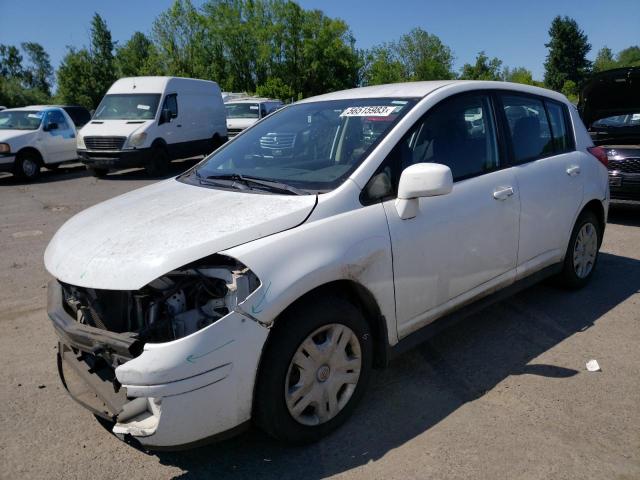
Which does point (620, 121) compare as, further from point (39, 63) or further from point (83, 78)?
point (39, 63)

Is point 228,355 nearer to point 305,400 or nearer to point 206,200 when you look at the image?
point 305,400

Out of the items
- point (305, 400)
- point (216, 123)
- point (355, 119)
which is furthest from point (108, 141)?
point (305, 400)

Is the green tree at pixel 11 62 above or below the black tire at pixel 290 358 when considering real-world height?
above

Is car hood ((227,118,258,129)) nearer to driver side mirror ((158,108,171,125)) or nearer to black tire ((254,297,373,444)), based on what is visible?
driver side mirror ((158,108,171,125))

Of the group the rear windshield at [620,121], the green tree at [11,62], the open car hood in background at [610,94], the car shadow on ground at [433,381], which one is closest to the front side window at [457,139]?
the car shadow on ground at [433,381]

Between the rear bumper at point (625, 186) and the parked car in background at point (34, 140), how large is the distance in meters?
13.0

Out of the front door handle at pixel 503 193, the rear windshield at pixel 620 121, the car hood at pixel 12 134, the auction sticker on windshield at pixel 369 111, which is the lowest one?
the front door handle at pixel 503 193

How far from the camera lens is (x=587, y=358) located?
145 inches

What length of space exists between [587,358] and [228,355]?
257 cm

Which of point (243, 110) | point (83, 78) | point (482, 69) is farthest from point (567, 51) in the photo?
point (243, 110)

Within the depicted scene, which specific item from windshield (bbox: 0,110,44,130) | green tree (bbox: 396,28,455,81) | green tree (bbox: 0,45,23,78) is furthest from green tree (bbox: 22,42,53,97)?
windshield (bbox: 0,110,44,130)

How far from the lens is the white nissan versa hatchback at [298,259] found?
239 cm

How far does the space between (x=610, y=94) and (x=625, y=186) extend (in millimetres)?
1677

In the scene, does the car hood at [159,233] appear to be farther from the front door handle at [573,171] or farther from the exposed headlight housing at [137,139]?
the exposed headlight housing at [137,139]
